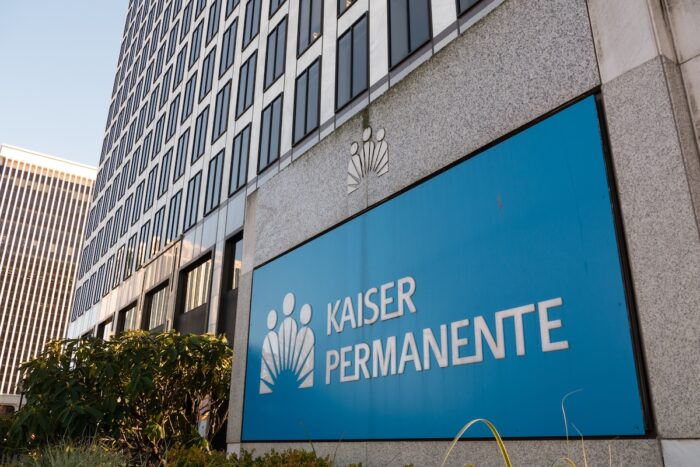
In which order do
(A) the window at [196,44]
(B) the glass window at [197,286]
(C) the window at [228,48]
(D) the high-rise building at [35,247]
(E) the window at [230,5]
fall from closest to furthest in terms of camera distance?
(B) the glass window at [197,286], (C) the window at [228,48], (E) the window at [230,5], (A) the window at [196,44], (D) the high-rise building at [35,247]

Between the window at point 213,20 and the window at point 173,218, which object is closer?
the window at point 173,218

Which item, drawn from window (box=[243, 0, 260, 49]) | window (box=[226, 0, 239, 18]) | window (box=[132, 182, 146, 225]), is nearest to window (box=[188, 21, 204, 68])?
window (box=[226, 0, 239, 18])

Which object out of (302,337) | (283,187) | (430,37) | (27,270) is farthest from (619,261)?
(27,270)

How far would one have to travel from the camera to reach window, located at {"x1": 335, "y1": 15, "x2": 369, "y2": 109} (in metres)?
16.6

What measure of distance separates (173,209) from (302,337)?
22054 mm

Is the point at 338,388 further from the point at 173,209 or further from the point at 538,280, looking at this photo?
the point at 173,209

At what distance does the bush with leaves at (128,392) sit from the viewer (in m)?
11.9

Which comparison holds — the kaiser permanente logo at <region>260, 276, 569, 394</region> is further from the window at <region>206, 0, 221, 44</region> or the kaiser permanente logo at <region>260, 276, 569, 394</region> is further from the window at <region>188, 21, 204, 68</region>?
the window at <region>188, 21, 204, 68</region>

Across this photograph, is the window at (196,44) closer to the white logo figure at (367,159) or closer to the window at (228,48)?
the window at (228,48)

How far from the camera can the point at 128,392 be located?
1235 centimetres

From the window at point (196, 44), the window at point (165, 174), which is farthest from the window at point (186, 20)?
the window at point (165, 174)

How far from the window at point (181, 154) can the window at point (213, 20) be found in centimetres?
527

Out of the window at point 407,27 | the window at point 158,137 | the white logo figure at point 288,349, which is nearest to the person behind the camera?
the white logo figure at point 288,349

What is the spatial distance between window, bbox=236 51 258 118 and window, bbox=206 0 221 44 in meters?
6.22
